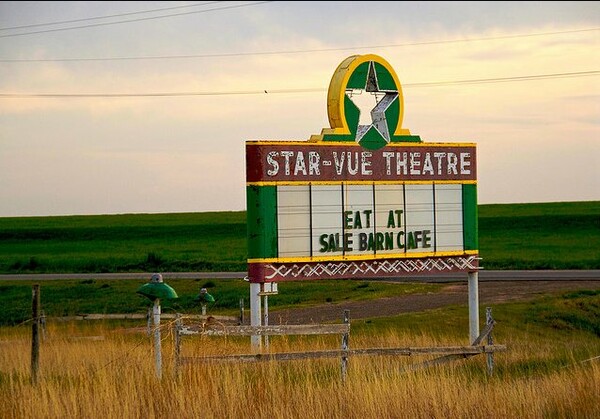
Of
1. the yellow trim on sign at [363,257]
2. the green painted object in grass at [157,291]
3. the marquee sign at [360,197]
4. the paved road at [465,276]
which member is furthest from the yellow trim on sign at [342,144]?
the paved road at [465,276]

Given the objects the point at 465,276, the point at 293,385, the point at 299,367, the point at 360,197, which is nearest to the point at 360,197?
the point at 360,197

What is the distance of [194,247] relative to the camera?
278 feet

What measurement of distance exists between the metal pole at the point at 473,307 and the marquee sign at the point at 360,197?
0.51 m

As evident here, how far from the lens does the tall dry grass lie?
52.4 ft

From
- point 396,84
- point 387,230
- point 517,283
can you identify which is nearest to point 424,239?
point 387,230

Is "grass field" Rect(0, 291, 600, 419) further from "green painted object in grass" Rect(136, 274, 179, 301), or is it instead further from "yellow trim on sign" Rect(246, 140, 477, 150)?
"yellow trim on sign" Rect(246, 140, 477, 150)

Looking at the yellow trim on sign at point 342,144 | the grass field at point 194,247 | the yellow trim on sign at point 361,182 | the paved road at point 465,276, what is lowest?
the paved road at point 465,276

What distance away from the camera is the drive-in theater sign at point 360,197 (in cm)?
2205

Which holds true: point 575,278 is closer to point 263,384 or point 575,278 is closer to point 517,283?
point 517,283

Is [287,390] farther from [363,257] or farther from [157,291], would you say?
[363,257]

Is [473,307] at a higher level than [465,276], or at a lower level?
higher

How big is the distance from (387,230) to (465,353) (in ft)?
11.3

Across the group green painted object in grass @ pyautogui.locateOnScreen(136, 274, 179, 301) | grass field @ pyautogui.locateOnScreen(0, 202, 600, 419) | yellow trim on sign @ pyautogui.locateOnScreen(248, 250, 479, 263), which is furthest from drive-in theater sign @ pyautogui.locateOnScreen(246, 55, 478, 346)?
green painted object in grass @ pyautogui.locateOnScreen(136, 274, 179, 301)

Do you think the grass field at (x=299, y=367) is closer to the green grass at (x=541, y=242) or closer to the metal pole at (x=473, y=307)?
the metal pole at (x=473, y=307)
